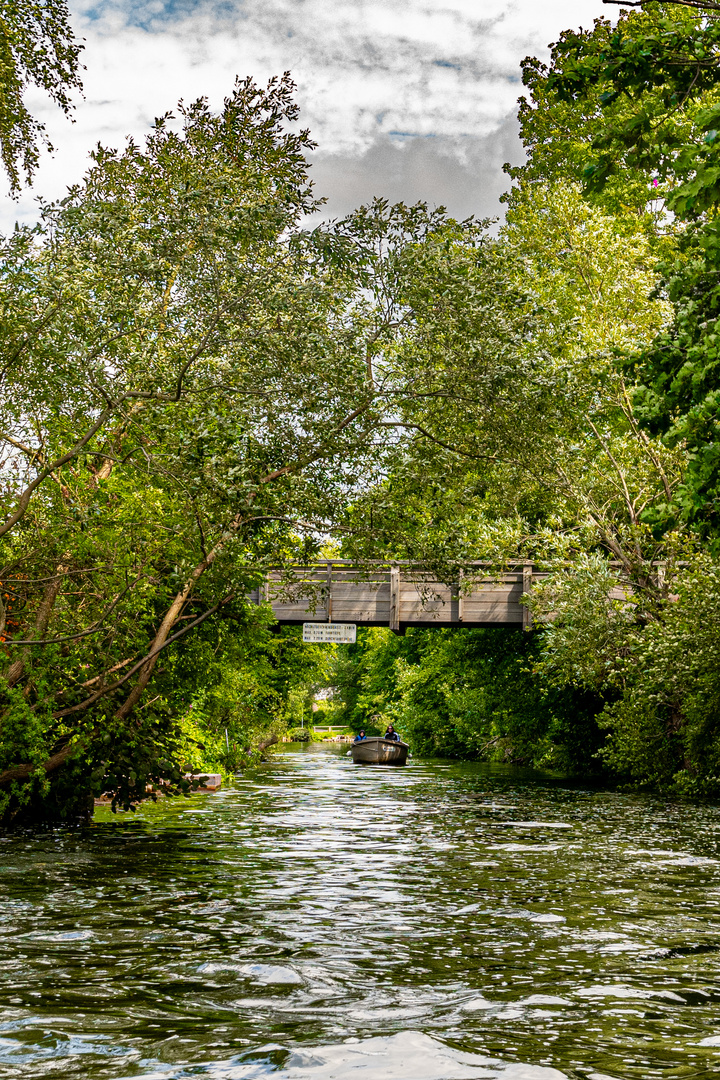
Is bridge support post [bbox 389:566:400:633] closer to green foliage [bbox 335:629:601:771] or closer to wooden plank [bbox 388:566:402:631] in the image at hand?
wooden plank [bbox 388:566:402:631]

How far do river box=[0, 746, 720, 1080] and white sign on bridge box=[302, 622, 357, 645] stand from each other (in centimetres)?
1583

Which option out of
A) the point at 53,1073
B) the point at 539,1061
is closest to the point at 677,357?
the point at 539,1061

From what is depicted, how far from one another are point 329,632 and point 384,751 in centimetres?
1260

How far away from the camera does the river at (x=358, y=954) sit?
5.50 metres

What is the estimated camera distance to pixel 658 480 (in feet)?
84.5

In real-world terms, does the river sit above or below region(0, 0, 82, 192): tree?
below

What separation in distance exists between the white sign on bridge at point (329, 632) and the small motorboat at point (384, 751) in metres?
12.1

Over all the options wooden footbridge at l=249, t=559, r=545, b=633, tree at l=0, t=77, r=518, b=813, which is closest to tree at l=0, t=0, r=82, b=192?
tree at l=0, t=77, r=518, b=813

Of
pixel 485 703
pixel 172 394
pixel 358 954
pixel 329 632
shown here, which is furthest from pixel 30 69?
pixel 485 703

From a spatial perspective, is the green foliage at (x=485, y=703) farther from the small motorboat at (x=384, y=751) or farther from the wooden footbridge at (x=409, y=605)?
the small motorboat at (x=384, y=751)

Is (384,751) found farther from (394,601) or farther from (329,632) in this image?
(329,632)

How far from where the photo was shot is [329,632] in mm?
32656

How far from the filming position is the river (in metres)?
5.50

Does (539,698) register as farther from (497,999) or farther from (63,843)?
(497,999)
